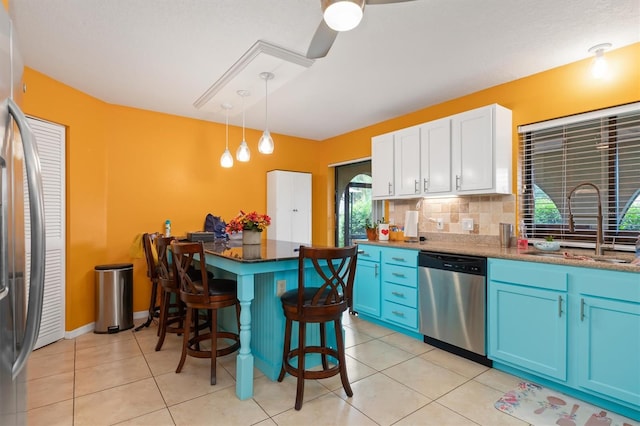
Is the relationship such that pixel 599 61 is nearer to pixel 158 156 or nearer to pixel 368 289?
pixel 368 289

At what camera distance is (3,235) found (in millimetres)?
827

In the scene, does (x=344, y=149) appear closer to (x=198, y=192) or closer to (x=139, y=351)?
(x=198, y=192)

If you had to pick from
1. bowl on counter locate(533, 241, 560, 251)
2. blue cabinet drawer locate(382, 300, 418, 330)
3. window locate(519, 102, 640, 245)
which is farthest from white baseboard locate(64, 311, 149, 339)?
window locate(519, 102, 640, 245)

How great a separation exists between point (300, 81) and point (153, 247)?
2408 millimetres

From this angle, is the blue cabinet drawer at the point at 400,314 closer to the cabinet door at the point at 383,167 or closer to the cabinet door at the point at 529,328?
the cabinet door at the point at 529,328

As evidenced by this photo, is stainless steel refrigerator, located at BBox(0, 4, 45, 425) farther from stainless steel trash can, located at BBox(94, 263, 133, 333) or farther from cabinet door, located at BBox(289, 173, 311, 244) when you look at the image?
cabinet door, located at BBox(289, 173, 311, 244)

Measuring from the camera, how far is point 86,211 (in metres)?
3.51

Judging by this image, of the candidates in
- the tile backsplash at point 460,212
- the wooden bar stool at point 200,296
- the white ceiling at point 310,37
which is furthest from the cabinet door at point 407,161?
the wooden bar stool at point 200,296

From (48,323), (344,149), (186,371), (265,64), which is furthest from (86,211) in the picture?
(344,149)

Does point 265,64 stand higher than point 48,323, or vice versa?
point 265,64

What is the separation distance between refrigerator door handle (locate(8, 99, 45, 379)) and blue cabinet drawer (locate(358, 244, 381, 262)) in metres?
2.95

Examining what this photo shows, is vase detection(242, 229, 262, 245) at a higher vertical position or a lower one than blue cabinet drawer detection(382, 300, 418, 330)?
higher

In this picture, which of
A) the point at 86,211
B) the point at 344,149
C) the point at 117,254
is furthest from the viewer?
the point at 344,149

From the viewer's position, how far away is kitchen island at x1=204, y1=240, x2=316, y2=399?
217cm
